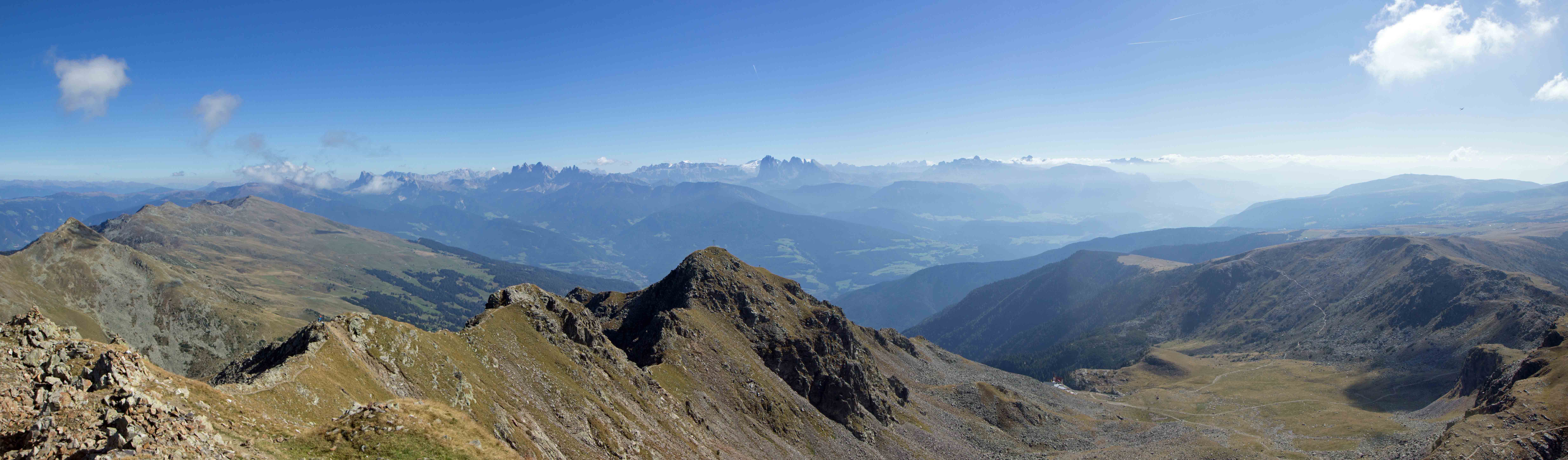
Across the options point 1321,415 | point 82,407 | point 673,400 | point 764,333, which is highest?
point 82,407

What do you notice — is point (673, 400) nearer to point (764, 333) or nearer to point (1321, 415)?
point (764, 333)

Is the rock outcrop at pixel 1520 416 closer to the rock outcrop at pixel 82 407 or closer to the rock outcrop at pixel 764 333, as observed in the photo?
the rock outcrop at pixel 764 333

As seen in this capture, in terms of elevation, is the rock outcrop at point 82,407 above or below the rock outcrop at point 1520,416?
above

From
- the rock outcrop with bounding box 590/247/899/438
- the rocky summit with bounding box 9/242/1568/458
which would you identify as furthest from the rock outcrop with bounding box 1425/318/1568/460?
the rock outcrop with bounding box 590/247/899/438

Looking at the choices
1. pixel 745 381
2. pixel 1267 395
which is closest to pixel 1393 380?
pixel 1267 395

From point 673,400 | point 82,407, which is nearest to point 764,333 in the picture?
point 673,400

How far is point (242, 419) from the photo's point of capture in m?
31.8

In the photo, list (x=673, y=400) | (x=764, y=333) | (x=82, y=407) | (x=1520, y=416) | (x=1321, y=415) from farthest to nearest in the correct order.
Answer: (x=1321, y=415)
(x=764, y=333)
(x=1520, y=416)
(x=673, y=400)
(x=82, y=407)

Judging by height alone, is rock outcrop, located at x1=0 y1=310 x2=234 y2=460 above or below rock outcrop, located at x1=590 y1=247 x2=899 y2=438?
above

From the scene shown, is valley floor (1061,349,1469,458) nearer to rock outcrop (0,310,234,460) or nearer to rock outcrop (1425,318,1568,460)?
rock outcrop (1425,318,1568,460)

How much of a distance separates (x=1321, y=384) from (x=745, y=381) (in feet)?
650

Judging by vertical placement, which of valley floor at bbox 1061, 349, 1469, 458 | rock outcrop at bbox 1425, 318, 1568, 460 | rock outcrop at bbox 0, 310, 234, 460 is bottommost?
valley floor at bbox 1061, 349, 1469, 458

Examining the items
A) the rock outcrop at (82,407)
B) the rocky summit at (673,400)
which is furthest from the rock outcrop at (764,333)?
the rock outcrop at (82,407)

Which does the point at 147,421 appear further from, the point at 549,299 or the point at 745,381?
the point at 745,381
